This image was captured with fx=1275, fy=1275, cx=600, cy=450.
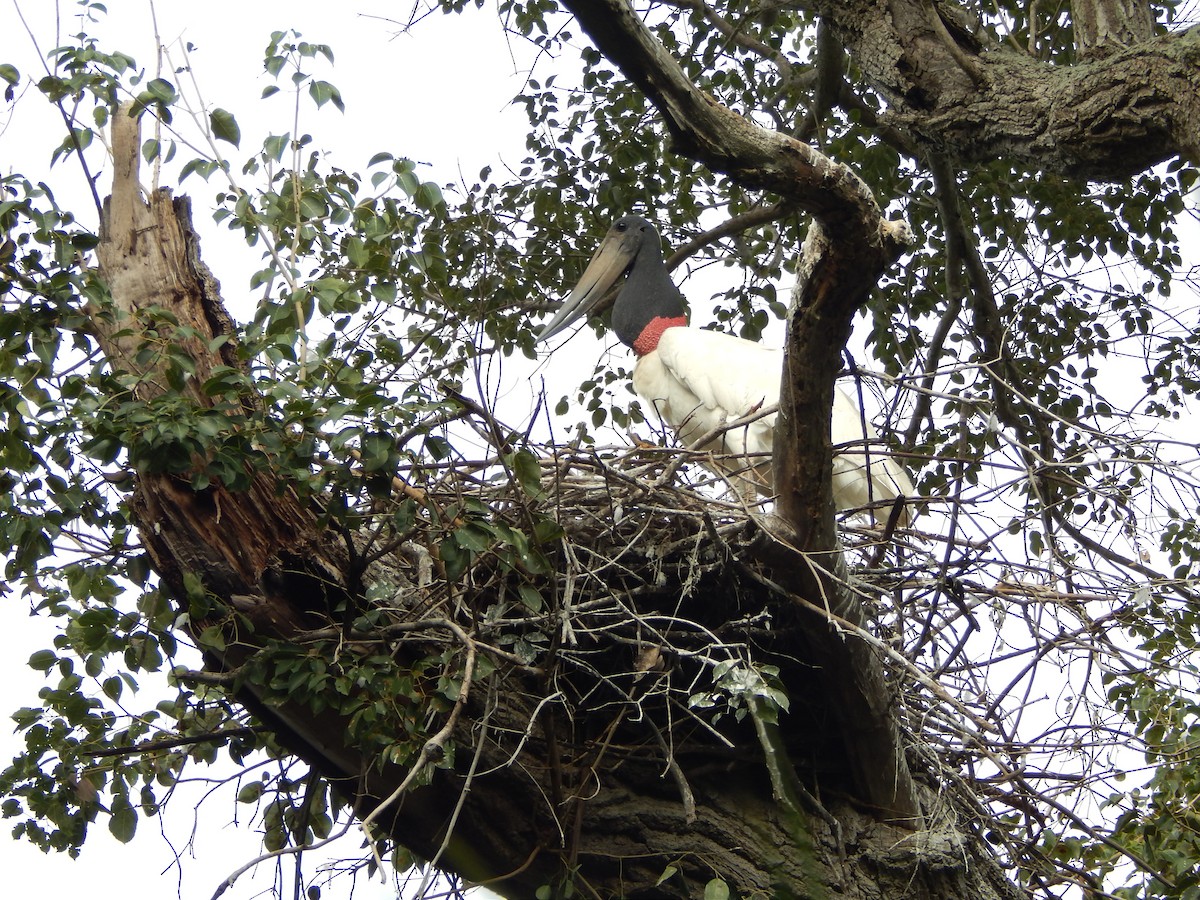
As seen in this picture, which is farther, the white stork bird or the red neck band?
the red neck band

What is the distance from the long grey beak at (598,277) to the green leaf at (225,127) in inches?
117

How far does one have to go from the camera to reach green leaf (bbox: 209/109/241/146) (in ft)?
9.04

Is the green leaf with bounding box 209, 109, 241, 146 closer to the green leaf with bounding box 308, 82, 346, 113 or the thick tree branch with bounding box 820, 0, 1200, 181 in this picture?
the green leaf with bounding box 308, 82, 346, 113

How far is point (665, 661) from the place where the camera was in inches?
120

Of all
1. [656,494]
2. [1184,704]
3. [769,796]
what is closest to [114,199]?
[656,494]

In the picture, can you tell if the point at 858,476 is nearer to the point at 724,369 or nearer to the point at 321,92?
the point at 724,369

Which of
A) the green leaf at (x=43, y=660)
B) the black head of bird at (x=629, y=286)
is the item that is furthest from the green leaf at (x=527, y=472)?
the black head of bird at (x=629, y=286)

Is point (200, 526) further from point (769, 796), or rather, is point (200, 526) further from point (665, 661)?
point (769, 796)

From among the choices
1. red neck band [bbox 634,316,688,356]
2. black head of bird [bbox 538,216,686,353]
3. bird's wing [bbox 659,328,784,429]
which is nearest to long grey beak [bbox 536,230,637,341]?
black head of bird [bbox 538,216,686,353]

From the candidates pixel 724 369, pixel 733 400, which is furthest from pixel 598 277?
pixel 733 400

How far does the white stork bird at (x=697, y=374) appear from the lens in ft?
13.6

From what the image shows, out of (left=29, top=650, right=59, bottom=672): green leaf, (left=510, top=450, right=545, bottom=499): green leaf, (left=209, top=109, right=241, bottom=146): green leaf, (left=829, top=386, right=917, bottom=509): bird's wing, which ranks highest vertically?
(left=209, top=109, right=241, bottom=146): green leaf

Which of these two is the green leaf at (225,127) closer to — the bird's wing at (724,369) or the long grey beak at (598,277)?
the bird's wing at (724,369)

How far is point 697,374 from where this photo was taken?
4750 mm
